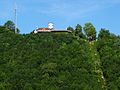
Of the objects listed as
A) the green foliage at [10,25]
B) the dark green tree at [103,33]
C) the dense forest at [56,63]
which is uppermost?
the green foliage at [10,25]

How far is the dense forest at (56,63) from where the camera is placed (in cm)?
3994

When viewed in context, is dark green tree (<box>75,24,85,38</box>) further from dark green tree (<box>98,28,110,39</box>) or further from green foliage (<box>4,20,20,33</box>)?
green foliage (<box>4,20,20,33</box>)

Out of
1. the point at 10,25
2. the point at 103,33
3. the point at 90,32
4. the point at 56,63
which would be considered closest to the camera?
the point at 56,63

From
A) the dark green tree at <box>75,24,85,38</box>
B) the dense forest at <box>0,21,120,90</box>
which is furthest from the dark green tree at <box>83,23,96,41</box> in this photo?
the dense forest at <box>0,21,120,90</box>

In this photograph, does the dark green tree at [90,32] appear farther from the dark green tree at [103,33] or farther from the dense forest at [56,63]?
the dense forest at [56,63]

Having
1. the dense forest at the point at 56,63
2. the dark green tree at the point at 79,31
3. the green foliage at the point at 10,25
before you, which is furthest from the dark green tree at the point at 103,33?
the green foliage at the point at 10,25

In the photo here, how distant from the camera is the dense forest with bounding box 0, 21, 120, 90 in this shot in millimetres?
39938

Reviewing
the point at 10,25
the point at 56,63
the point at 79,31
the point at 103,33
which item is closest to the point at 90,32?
the point at 79,31

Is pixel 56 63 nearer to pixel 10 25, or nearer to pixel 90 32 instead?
pixel 90 32

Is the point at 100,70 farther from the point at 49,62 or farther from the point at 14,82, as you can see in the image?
the point at 14,82

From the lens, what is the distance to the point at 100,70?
4550 centimetres

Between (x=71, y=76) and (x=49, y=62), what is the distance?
4.19 metres

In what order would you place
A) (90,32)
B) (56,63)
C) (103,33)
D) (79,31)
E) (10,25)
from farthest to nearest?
(10,25), (90,32), (79,31), (103,33), (56,63)

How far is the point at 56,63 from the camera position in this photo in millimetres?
44625
